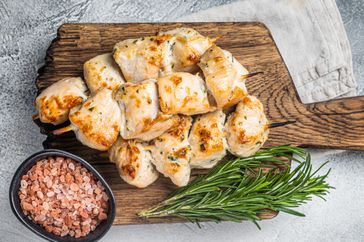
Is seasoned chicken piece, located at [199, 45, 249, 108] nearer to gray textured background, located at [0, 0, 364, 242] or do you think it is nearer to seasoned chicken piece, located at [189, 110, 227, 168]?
seasoned chicken piece, located at [189, 110, 227, 168]

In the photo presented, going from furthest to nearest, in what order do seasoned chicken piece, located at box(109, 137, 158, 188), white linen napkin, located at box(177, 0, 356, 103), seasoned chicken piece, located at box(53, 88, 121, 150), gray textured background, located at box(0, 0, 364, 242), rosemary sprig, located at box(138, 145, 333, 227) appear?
white linen napkin, located at box(177, 0, 356, 103), gray textured background, located at box(0, 0, 364, 242), rosemary sprig, located at box(138, 145, 333, 227), seasoned chicken piece, located at box(109, 137, 158, 188), seasoned chicken piece, located at box(53, 88, 121, 150)

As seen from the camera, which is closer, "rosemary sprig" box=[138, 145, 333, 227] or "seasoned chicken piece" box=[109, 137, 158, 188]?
"seasoned chicken piece" box=[109, 137, 158, 188]

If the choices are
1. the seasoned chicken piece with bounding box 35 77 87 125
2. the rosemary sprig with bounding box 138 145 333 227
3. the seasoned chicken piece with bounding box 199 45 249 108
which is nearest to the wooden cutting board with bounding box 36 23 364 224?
the rosemary sprig with bounding box 138 145 333 227

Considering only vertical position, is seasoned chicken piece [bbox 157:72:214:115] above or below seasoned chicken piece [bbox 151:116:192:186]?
above

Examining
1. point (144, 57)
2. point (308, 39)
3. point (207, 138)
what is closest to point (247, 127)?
point (207, 138)

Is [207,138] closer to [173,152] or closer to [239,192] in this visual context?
[173,152]

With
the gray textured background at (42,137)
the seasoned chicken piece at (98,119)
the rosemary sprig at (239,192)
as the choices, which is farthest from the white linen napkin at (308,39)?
the seasoned chicken piece at (98,119)
